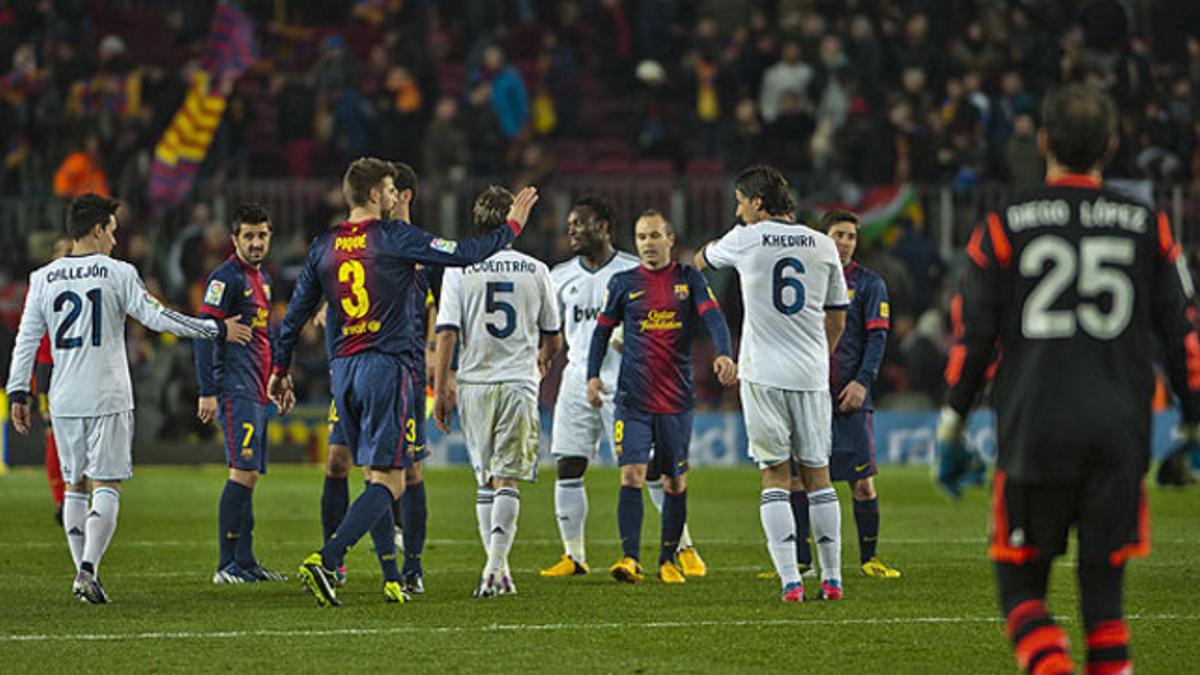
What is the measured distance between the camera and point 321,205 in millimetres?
26234

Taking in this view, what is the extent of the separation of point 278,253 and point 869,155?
7756mm

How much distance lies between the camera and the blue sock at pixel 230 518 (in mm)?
12281

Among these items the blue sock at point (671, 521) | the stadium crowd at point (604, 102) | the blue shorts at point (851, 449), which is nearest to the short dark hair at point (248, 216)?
the blue sock at point (671, 521)

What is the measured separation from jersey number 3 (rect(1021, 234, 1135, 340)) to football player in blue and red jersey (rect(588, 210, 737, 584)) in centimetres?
601

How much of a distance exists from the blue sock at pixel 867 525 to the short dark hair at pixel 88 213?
4756 mm

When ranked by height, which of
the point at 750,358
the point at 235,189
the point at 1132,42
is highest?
the point at 1132,42

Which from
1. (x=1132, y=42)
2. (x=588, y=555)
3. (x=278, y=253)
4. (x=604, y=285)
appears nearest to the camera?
(x=604, y=285)

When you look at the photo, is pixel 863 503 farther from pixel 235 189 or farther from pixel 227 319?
pixel 235 189

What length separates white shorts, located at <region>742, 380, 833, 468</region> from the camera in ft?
34.9

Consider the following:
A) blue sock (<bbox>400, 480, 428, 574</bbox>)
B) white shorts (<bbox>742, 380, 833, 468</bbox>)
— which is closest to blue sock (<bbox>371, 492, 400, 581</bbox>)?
blue sock (<bbox>400, 480, 428, 574</bbox>)

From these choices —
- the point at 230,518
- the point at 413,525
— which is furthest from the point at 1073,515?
the point at 230,518

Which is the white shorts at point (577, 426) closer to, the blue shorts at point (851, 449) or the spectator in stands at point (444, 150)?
the blue shorts at point (851, 449)

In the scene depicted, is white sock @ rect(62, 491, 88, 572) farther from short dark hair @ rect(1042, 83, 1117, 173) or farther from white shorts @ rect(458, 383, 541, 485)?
short dark hair @ rect(1042, 83, 1117, 173)

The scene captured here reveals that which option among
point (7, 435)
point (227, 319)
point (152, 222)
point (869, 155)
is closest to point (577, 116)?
point (869, 155)
